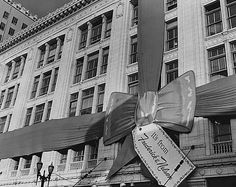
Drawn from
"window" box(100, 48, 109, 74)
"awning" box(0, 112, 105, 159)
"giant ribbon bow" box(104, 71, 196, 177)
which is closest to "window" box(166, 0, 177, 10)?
"window" box(100, 48, 109, 74)

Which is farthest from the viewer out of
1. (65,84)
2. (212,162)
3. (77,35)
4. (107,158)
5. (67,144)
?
(77,35)

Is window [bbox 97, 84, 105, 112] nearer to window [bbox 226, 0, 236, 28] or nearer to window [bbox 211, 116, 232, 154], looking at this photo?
window [bbox 211, 116, 232, 154]

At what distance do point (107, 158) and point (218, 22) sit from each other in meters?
10.9

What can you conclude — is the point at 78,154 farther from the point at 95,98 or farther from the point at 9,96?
→ the point at 9,96

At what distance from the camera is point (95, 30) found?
95.6 ft

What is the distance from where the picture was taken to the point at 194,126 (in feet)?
57.5

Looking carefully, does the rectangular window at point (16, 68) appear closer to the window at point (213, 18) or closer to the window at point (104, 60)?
the window at point (104, 60)

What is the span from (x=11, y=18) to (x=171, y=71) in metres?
Answer: 48.4

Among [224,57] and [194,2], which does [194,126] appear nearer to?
[224,57]

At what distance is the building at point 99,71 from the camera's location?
1722 centimetres

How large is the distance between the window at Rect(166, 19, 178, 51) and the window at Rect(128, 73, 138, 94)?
3136 millimetres

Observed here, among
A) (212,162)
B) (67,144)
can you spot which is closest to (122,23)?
(67,144)

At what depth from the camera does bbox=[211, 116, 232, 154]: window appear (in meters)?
16.3

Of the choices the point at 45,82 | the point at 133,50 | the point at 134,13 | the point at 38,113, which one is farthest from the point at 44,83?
the point at 134,13
